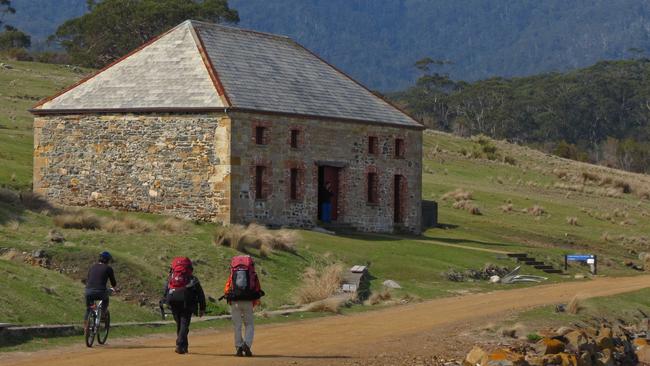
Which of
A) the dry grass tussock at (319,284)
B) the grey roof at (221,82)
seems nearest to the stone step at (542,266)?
the grey roof at (221,82)

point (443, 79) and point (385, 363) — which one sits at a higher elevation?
point (443, 79)

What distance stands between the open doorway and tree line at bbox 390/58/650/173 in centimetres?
9754

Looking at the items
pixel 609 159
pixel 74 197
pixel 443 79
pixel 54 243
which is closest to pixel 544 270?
pixel 74 197

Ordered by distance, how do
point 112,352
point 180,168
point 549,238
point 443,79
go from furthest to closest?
1. point 443,79
2. point 549,238
3. point 180,168
4. point 112,352

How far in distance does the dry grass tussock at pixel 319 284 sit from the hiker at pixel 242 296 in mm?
11057

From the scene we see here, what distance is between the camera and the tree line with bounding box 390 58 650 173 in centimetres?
15875

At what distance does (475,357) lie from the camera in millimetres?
24188

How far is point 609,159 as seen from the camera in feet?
451

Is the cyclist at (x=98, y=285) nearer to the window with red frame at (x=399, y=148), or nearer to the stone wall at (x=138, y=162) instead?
the stone wall at (x=138, y=162)

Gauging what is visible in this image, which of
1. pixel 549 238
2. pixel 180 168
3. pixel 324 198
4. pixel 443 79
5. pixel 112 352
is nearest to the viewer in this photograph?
pixel 112 352

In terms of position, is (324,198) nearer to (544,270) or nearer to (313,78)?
(313,78)

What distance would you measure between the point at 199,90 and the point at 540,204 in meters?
29.6

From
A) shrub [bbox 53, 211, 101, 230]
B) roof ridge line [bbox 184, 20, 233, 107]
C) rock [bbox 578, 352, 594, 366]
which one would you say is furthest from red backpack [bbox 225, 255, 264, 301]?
roof ridge line [bbox 184, 20, 233, 107]

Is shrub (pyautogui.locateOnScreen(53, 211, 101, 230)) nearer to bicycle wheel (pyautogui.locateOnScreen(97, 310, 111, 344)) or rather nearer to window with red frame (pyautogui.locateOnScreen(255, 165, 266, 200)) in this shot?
window with red frame (pyautogui.locateOnScreen(255, 165, 266, 200))
